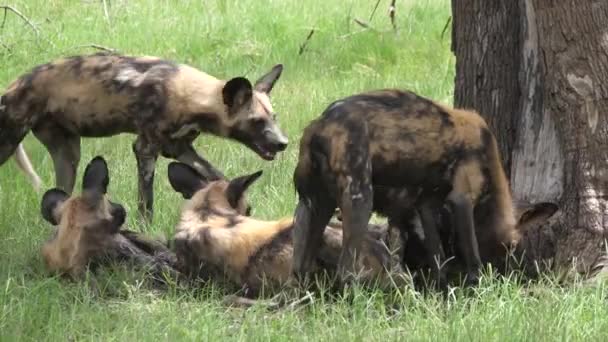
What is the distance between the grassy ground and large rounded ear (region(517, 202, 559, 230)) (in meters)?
0.30

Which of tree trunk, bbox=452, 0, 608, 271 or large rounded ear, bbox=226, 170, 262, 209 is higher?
tree trunk, bbox=452, 0, 608, 271

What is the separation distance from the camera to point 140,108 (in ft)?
21.8

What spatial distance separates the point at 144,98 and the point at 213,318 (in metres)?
2.15

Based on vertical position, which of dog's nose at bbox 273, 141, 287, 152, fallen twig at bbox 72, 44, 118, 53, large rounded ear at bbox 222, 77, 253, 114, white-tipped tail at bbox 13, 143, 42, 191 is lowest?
white-tipped tail at bbox 13, 143, 42, 191

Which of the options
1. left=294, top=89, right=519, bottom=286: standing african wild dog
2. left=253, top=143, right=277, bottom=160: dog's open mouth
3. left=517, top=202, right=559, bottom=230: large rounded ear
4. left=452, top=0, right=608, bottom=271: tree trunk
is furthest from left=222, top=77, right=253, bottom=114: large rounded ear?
left=517, top=202, right=559, bottom=230: large rounded ear

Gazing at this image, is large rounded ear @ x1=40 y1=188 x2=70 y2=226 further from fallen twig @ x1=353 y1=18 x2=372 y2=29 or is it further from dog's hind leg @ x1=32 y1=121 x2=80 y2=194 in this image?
fallen twig @ x1=353 y1=18 x2=372 y2=29

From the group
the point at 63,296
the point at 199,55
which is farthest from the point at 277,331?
the point at 199,55

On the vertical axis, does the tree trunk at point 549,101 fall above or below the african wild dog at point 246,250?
above

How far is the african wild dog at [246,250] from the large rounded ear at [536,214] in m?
0.59

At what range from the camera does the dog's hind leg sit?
22.5 ft

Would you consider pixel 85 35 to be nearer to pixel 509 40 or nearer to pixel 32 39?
pixel 32 39

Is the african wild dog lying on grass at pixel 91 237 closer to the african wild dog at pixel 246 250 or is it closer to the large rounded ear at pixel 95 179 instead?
the large rounded ear at pixel 95 179

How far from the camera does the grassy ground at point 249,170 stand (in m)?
4.57

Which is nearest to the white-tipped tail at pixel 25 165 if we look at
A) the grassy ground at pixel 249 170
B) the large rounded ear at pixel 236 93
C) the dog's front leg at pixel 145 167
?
the grassy ground at pixel 249 170
